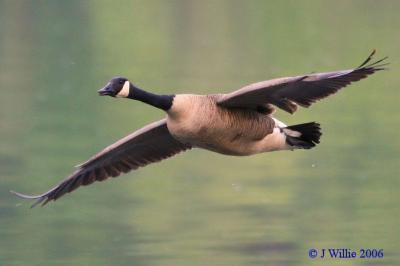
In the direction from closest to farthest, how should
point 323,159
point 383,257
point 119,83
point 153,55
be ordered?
point 119,83 < point 383,257 < point 323,159 < point 153,55

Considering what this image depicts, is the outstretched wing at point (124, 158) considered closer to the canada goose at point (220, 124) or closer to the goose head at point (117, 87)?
the canada goose at point (220, 124)

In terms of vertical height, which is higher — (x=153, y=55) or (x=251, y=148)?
(x=153, y=55)

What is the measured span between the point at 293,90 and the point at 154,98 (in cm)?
104

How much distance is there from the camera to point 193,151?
1428 centimetres

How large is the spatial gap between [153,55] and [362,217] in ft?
33.4

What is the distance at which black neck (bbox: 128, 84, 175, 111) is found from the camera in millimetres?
8320

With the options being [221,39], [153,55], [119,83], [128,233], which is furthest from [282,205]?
[221,39]

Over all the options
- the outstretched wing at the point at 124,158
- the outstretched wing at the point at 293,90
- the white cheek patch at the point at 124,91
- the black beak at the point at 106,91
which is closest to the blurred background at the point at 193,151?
the outstretched wing at the point at 124,158

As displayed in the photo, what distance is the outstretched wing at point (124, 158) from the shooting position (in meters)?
9.39

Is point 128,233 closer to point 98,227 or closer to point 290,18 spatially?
point 98,227

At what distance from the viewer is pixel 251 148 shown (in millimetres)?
9000

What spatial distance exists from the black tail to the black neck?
45.7 inches

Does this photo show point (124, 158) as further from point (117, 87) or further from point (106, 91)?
point (106, 91)

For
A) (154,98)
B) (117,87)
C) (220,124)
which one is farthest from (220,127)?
(117,87)
